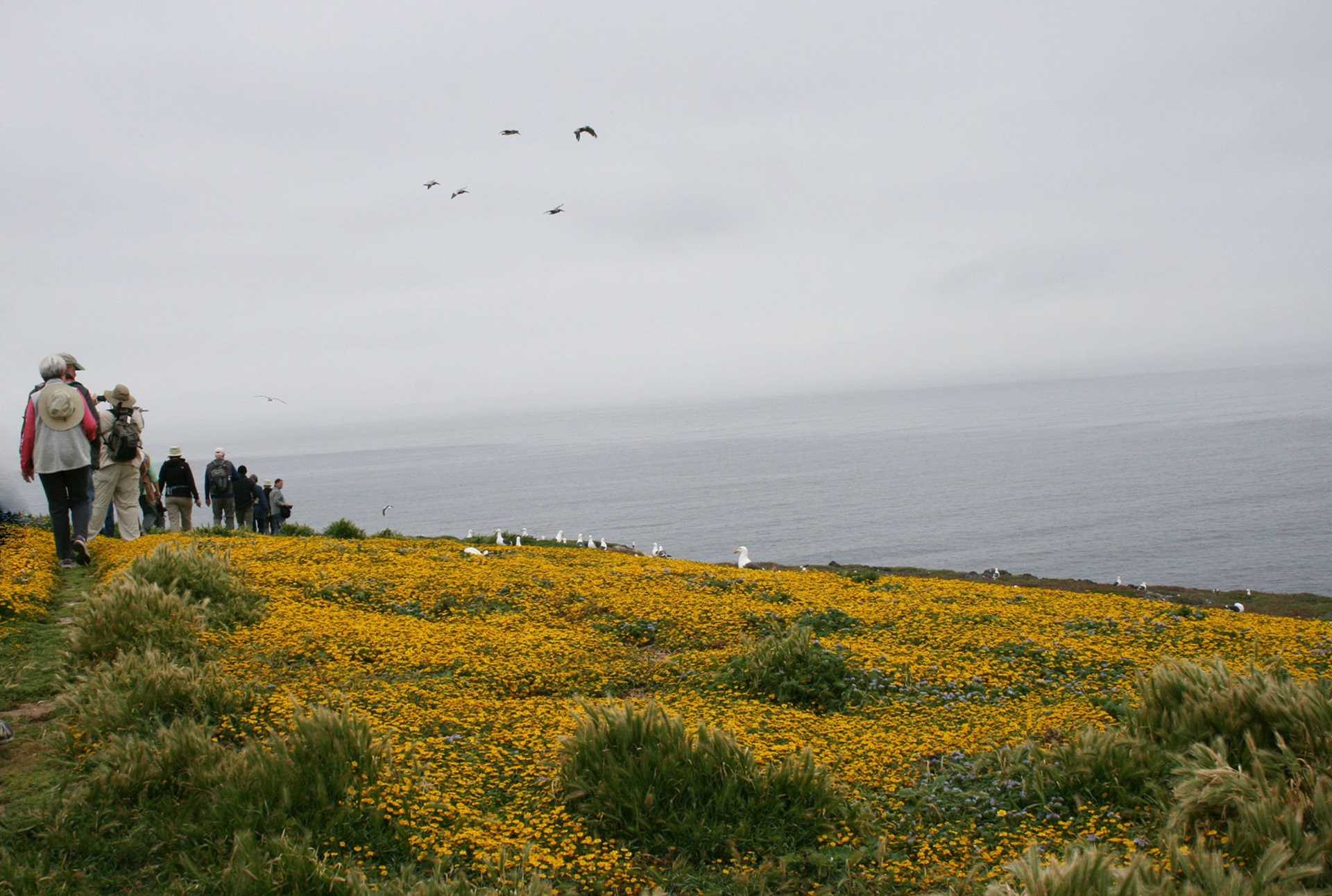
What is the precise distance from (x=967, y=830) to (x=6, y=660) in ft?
29.2

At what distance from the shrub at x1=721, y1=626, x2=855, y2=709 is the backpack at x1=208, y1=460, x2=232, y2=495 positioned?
18571 mm

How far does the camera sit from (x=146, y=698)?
754cm

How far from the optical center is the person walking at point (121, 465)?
53.6 ft

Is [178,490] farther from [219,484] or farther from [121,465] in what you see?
[121,465]

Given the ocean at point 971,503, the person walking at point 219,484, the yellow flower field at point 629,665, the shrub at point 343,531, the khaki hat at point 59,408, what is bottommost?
the ocean at point 971,503

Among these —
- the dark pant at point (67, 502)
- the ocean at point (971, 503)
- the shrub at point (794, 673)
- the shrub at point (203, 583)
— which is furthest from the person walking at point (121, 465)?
the ocean at point (971, 503)

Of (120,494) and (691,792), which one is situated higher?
(120,494)

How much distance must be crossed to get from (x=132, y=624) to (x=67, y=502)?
19.0 feet

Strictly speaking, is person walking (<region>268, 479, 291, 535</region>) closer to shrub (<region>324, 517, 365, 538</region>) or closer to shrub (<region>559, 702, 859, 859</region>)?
shrub (<region>324, 517, 365, 538</region>)

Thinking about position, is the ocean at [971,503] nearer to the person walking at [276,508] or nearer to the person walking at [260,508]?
the person walking at [276,508]

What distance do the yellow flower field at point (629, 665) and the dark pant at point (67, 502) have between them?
508 mm

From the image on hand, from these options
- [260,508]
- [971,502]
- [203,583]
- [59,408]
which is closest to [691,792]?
[203,583]

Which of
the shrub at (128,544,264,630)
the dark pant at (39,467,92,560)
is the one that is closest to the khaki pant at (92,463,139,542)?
the dark pant at (39,467,92,560)

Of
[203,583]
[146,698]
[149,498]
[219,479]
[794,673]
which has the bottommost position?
[794,673]
